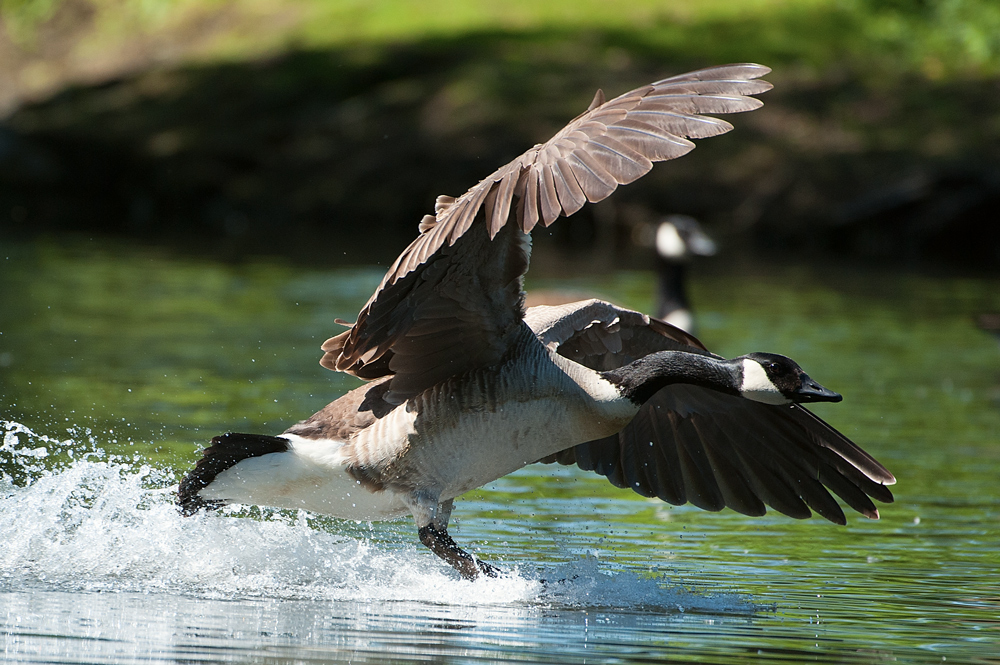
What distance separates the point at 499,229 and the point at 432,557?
2590 mm

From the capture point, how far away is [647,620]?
5918 millimetres

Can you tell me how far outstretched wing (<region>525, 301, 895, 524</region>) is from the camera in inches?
282

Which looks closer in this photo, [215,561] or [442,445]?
[442,445]

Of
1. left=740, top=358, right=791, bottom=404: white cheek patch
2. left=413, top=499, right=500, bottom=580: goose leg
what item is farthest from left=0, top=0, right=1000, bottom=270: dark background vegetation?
left=740, top=358, right=791, bottom=404: white cheek patch

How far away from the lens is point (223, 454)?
6.65 metres

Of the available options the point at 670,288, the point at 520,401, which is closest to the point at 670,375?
the point at 520,401

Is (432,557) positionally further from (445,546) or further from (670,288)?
(670,288)

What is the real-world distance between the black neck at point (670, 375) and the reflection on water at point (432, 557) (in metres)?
0.96

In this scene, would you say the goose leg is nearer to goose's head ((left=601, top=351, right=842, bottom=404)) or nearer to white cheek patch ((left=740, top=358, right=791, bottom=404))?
goose's head ((left=601, top=351, right=842, bottom=404))

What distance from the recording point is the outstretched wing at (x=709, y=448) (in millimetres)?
7160

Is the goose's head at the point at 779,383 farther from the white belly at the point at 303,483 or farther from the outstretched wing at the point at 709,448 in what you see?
the white belly at the point at 303,483

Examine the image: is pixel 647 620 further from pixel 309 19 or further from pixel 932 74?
pixel 309 19

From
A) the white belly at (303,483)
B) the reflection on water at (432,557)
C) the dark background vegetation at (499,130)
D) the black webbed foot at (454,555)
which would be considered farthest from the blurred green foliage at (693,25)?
the black webbed foot at (454,555)

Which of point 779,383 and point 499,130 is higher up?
point 499,130
